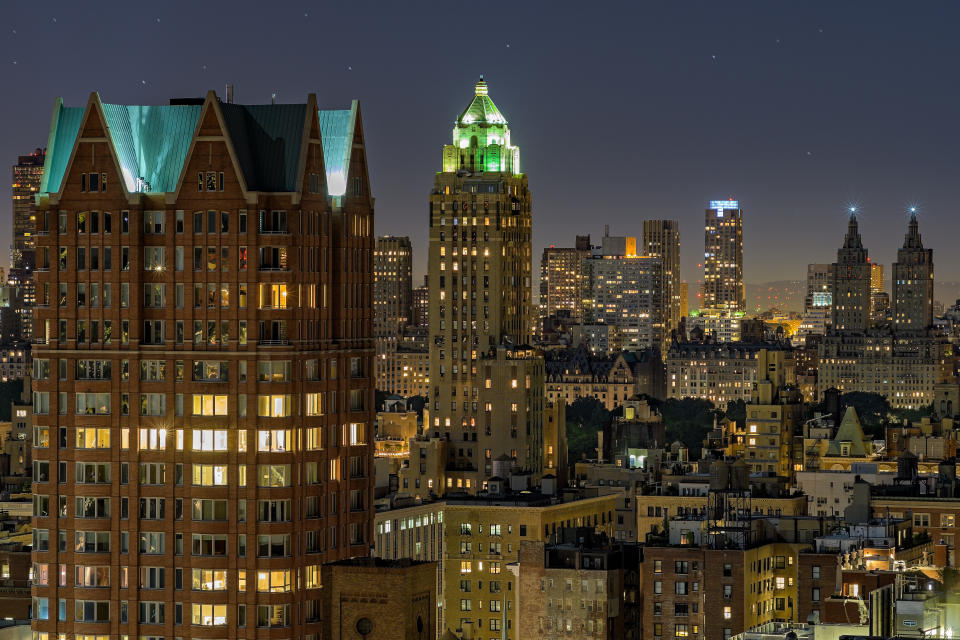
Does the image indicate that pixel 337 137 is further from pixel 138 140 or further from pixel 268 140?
pixel 138 140

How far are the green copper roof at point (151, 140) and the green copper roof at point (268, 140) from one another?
7.90 ft

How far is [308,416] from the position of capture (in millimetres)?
131750

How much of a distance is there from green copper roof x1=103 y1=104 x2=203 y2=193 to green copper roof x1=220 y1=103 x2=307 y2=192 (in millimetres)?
2407

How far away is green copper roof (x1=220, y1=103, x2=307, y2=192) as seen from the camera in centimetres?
13162

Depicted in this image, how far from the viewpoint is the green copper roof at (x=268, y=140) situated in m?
132

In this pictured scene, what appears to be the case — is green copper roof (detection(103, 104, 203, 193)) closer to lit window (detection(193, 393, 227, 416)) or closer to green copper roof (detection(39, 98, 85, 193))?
green copper roof (detection(39, 98, 85, 193))

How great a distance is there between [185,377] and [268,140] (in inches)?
527

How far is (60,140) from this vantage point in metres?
134

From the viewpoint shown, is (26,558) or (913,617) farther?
(26,558)

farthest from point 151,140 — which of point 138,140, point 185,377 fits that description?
point 185,377

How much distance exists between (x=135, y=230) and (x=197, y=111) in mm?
7487

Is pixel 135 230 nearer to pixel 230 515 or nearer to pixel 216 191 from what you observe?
pixel 216 191

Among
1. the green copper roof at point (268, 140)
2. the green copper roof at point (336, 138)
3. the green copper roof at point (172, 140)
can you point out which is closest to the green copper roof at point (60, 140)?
the green copper roof at point (172, 140)

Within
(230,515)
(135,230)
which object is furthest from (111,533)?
(135,230)
